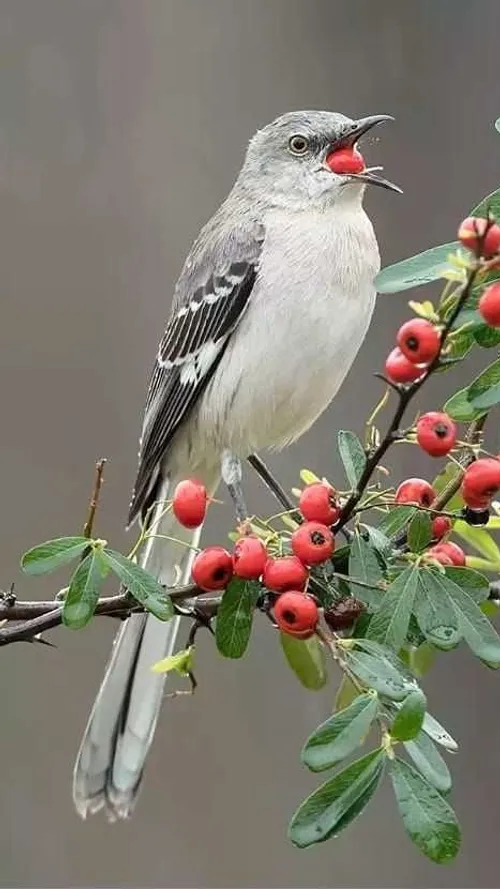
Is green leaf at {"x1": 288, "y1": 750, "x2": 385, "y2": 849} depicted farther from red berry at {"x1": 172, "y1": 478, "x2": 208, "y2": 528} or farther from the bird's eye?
the bird's eye

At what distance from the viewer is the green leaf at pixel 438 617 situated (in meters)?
0.97

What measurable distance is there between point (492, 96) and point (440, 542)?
193cm

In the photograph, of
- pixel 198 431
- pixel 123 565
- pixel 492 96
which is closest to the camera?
pixel 123 565

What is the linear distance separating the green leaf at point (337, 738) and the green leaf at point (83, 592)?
0.74 ft

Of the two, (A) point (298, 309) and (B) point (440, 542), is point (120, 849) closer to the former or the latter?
(A) point (298, 309)

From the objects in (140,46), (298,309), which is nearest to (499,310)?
(298,309)

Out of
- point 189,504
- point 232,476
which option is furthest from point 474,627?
point 232,476

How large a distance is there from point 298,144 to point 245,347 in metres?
0.33

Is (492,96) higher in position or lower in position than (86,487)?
higher

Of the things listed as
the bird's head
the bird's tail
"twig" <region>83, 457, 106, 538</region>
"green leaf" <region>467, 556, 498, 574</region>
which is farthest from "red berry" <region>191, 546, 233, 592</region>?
the bird's head

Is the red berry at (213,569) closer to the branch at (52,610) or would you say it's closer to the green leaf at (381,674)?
the branch at (52,610)

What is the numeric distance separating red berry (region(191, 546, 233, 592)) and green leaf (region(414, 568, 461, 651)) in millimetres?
198

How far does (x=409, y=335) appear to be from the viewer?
881mm

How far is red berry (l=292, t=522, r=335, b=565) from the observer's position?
106cm
